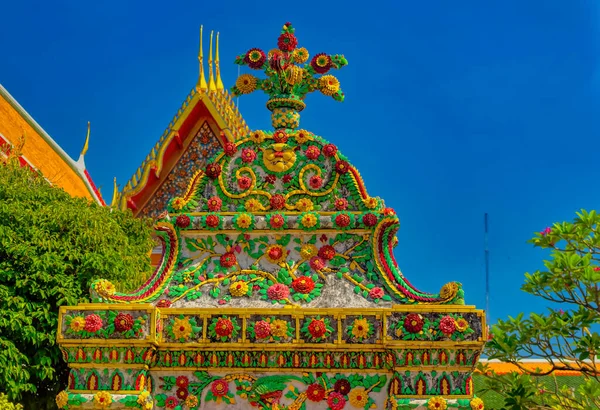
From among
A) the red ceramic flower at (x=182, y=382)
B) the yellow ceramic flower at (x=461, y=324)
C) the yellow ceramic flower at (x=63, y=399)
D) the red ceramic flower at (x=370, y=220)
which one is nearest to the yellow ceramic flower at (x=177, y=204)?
the red ceramic flower at (x=182, y=382)

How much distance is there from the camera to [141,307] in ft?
28.8

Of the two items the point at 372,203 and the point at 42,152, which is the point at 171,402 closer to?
the point at 372,203

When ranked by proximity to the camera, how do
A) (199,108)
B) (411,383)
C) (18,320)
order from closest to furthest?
1. (411,383)
2. (18,320)
3. (199,108)

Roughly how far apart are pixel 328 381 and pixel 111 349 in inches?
80.7

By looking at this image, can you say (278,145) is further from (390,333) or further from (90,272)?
(90,272)

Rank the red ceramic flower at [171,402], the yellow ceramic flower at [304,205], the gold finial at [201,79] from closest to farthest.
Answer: the red ceramic flower at [171,402], the yellow ceramic flower at [304,205], the gold finial at [201,79]

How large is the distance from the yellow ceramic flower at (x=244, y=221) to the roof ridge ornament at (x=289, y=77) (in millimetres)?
1284

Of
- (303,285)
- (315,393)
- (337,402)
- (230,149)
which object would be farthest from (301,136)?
(337,402)

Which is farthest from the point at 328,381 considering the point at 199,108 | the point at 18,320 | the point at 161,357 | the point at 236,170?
the point at 199,108

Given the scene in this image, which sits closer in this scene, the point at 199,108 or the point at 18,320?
the point at 18,320

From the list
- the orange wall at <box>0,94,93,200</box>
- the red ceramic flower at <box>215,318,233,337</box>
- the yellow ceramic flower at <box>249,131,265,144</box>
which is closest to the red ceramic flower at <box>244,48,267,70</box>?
the yellow ceramic flower at <box>249,131,265,144</box>

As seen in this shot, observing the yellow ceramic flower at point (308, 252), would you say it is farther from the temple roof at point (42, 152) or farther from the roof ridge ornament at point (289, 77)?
the temple roof at point (42, 152)

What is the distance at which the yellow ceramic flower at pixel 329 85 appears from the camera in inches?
412

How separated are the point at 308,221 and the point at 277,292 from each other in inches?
31.5
